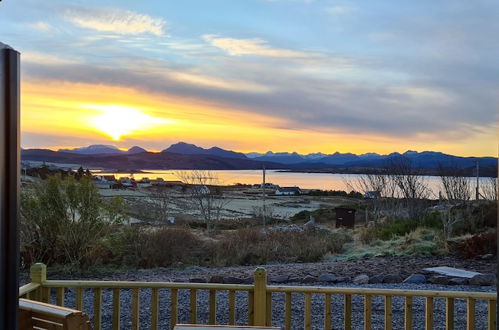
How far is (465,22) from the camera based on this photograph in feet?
22.0

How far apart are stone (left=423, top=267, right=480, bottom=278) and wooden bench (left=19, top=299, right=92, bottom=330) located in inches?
253

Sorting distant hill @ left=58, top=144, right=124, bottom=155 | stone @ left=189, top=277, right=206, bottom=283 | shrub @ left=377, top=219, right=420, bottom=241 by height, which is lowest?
stone @ left=189, top=277, right=206, bottom=283

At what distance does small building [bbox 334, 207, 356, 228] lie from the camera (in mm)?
13383

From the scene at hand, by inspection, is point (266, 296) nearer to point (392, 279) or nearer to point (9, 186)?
point (9, 186)

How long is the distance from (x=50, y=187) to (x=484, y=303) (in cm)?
647

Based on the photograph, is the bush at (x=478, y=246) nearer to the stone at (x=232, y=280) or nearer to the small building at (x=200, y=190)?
the stone at (x=232, y=280)

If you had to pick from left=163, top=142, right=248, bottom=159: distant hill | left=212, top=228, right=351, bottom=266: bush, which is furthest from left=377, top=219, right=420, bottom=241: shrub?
left=163, top=142, right=248, bottom=159: distant hill

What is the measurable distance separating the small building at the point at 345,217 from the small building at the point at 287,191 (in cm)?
222

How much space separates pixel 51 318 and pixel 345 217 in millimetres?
11806

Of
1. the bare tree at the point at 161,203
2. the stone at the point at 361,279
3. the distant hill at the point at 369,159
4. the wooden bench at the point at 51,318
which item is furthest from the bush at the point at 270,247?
the wooden bench at the point at 51,318

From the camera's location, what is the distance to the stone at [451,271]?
7.39 metres

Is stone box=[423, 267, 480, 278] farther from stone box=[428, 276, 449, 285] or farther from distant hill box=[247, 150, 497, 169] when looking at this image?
distant hill box=[247, 150, 497, 169]

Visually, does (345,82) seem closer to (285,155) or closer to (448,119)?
(448,119)

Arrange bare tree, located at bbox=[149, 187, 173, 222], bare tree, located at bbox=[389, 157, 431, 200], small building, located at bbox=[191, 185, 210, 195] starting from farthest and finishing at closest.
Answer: bare tree, located at bbox=[389, 157, 431, 200] → small building, located at bbox=[191, 185, 210, 195] → bare tree, located at bbox=[149, 187, 173, 222]
